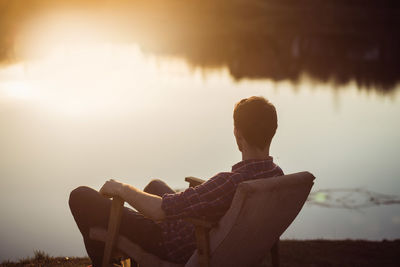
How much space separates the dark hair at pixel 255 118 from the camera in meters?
3.43

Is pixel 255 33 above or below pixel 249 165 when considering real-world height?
above

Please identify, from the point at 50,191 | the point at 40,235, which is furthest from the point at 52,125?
the point at 40,235

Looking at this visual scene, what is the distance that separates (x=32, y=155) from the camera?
10.9m

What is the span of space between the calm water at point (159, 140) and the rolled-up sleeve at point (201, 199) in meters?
3.16

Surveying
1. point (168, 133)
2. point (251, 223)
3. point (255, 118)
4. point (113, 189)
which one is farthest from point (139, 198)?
point (168, 133)

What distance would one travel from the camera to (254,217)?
346 cm

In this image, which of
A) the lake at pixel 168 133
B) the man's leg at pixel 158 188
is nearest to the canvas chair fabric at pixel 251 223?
the man's leg at pixel 158 188

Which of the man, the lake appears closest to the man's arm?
the man

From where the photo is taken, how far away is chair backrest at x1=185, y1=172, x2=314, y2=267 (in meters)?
3.35

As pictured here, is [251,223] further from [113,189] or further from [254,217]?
[113,189]

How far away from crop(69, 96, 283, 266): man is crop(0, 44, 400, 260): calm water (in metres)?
2.71

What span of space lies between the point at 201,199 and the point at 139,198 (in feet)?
1.18

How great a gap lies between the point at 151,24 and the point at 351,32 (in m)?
14.7

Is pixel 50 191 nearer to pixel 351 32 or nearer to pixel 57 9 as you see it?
pixel 351 32
